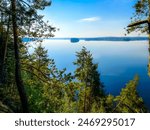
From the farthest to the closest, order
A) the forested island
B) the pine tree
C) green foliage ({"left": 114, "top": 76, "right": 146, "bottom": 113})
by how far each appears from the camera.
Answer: the pine tree → green foliage ({"left": 114, "top": 76, "right": 146, "bottom": 113}) → the forested island

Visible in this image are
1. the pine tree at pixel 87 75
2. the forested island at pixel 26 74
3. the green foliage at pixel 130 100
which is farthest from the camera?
the pine tree at pixel 87 75

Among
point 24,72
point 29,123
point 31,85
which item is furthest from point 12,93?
point 29,123

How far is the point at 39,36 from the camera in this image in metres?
15.8

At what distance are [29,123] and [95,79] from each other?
4332 cm

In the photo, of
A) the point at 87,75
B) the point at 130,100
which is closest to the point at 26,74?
the point at 130,100

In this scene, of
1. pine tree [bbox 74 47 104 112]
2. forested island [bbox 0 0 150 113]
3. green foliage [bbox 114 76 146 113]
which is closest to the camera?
forested island [bbox 0 0 150 113]

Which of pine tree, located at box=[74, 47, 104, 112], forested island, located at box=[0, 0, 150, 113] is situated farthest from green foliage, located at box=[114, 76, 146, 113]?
forested island, located at box=[0, 0, 150, 113]

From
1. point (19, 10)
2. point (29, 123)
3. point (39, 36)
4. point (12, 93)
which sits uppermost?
point (19, 10)

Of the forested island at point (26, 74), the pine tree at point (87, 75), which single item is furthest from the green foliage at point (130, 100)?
the forested island at point (26, 74)

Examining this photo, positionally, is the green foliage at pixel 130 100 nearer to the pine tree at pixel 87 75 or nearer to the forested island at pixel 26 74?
the pine tree at pixel 87 75

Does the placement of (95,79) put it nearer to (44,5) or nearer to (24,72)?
(24,72)

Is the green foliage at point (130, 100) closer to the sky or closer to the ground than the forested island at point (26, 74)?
closer to the ground

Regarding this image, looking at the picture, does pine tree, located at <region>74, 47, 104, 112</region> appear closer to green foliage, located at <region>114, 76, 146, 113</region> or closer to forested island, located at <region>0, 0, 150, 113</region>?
green foliage, located at <region>114, 76, 146, 113</region>

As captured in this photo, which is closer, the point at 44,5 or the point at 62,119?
the point at 62,119
